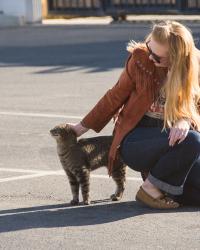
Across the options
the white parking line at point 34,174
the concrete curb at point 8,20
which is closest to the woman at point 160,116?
the white parking line at point 34,174

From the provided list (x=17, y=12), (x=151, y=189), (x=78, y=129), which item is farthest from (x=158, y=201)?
(x=17, y=12)

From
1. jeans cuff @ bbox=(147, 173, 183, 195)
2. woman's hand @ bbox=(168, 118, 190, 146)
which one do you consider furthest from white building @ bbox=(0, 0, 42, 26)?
woman's hand @ bbox=(168, 118, 190, 146)

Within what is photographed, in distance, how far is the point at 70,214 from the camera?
24.0 ft

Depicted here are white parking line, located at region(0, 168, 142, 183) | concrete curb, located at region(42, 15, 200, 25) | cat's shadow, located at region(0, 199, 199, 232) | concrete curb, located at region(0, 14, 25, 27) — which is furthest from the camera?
concrete curb, located at region(42, 15, 200, 25)

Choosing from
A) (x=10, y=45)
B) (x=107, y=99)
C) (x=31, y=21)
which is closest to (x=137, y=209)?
(x=107, y=99)

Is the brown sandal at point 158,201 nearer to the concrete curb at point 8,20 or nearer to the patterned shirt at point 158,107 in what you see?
the patterned shirt at point 158,107

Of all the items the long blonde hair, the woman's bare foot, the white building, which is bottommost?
the white building

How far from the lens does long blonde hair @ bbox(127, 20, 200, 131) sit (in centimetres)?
717

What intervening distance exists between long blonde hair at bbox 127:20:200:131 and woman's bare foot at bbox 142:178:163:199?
447 mm

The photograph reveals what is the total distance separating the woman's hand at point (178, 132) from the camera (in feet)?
23.5

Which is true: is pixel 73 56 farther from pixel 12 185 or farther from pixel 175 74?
pixel 175 74

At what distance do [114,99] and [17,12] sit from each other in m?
19.1

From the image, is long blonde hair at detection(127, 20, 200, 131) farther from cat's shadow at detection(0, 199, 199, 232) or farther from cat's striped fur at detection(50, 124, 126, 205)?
cat's shadow at detection(0, 199, 199, 232)

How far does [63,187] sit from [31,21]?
18584 mm
